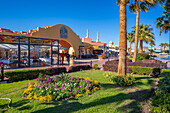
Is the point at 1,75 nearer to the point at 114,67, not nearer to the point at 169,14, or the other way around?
the point at 114,67

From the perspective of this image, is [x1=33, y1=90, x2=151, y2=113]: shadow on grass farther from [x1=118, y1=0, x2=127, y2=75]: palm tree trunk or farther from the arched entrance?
the arched entrance

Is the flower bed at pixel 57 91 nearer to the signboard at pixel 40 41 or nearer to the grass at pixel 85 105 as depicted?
the grass at pixel 85 105

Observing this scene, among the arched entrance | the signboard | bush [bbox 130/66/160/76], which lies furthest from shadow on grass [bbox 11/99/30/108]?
the arched entrance

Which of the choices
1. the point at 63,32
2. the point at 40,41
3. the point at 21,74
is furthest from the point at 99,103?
the point at 63,32

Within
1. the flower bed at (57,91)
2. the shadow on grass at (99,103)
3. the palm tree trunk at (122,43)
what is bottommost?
the shadow on grass at (99,103)

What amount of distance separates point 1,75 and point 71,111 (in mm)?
6338

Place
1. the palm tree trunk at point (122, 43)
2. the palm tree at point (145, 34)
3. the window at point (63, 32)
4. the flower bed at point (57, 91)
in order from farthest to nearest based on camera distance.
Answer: the palm tree at point (145, 34)
the window at point (63, 32)
the palm tree trunk at point (122, 43)
the flower bed at point (57, 91)

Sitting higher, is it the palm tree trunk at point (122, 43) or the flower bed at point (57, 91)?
the palm tree trunk at point (122, 43)

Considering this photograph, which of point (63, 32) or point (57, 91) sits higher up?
point (63, 32)

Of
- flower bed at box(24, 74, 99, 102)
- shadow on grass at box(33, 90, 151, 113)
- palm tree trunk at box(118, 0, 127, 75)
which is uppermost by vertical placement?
palm tree trunk at box(118, 0, 127, 75)

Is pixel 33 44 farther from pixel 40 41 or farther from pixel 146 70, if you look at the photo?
pixel 146 70

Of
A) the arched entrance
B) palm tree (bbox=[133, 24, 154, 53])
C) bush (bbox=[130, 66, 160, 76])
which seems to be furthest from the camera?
palm tree (bbox=[133, 24, 154, 53])

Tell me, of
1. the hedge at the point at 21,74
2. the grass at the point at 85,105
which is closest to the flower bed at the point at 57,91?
the grass at the point at 85,105

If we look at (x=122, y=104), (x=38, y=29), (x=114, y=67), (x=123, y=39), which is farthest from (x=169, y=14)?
(x=122, y=104)
